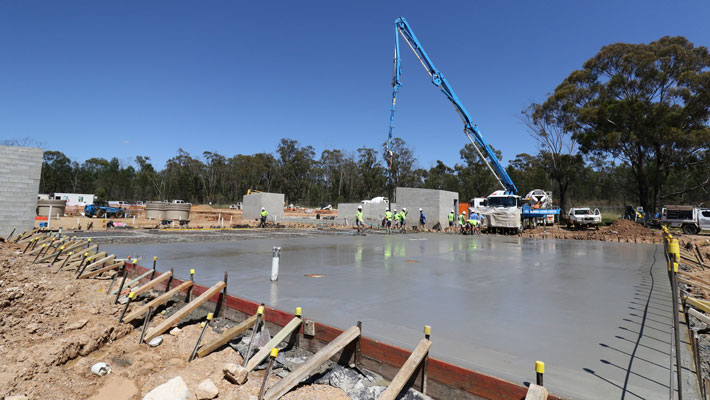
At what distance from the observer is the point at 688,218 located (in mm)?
24000

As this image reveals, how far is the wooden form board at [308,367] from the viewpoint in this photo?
2840mm

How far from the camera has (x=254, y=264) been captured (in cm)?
820

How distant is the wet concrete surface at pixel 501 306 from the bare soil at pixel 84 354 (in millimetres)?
1221

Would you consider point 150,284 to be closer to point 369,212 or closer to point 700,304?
point 700,304

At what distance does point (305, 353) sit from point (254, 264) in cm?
472

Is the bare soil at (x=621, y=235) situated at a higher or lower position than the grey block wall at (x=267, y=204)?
lower

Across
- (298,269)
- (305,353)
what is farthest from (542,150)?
(305,353)

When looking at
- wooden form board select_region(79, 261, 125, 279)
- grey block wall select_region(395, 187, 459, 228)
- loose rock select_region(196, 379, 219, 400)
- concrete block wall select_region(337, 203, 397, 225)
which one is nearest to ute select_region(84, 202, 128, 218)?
concrete block wall select_region(337, 203, 397, 225)

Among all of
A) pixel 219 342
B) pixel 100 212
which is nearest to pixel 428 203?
pixel 219 342

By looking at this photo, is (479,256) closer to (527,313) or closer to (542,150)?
(527,313)

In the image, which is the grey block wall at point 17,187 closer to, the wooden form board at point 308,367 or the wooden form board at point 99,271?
the wooden form board at point 99,271

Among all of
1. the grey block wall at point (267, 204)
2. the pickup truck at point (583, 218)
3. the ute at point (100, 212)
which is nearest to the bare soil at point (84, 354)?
the grey block wall at point (267, 204)

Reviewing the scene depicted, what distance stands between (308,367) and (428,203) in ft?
77.1

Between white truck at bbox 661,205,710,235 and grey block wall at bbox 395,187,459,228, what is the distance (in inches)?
588
